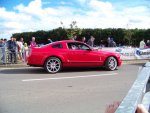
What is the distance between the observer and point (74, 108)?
6.16 m

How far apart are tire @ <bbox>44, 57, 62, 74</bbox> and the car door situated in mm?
592

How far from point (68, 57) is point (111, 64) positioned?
2.02 metres

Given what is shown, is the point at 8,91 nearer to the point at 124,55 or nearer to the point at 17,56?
the point at 17,56

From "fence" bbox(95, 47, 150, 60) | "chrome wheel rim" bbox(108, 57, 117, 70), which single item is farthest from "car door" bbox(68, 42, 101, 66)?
"fence" bbox(95, 47, 150, 60)

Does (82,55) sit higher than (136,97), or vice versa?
(136,97)

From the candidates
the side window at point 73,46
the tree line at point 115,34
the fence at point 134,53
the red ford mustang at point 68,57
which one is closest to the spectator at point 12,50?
the red ford mustang at point 68,57

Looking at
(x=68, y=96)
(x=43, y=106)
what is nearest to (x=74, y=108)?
(x=43, y=106)

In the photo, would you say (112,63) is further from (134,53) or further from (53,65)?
(134,53)

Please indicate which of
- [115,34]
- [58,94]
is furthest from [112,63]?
[115,34]

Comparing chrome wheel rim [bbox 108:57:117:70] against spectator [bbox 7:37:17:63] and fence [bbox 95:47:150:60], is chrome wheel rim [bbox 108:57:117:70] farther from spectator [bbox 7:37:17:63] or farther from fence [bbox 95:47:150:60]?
spectator [bbox 7:37:17:63]

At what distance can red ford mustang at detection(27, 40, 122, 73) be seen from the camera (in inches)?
494

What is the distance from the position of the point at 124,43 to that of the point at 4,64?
27.5m

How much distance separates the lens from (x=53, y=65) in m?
12.6

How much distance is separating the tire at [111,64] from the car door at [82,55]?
0.52m
